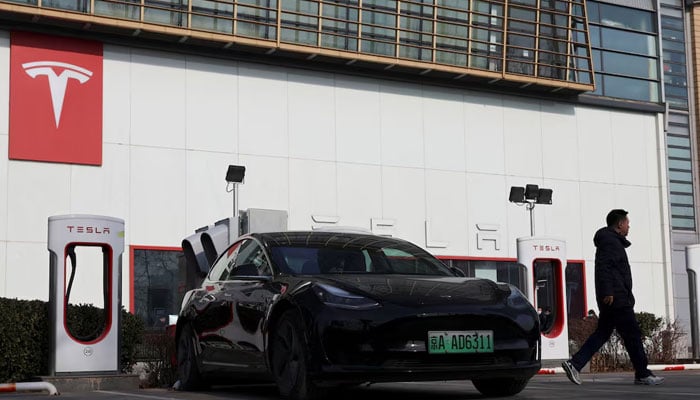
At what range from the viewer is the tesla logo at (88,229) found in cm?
1380

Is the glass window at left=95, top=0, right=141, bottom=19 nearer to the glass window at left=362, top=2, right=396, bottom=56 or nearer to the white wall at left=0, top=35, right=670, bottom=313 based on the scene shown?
the white wall at left=0, top=35, right=670, bottom=313

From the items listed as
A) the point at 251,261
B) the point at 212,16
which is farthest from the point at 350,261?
the point at 212,16

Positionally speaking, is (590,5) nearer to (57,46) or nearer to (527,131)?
(527,131)

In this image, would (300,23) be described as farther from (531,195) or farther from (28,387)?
(28,387)

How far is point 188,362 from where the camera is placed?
1086 cm

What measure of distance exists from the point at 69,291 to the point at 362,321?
266 inches

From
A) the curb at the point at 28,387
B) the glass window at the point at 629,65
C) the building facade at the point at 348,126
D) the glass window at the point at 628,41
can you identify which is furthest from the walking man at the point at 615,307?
the glass window at the point at 628,41

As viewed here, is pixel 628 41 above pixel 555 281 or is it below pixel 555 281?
above

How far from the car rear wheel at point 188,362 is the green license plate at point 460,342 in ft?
10.8

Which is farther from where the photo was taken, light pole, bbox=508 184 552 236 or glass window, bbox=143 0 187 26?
light pole, bbox=508 184 552 236

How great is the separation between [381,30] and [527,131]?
5.52 m

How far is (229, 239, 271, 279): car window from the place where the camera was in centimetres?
946

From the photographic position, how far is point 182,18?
25859mm

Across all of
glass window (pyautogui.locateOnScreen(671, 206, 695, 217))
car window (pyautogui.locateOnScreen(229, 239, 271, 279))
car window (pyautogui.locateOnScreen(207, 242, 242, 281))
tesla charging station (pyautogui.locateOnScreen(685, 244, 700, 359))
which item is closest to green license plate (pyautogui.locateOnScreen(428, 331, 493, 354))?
car window (pyautogui.locateOnScreen(229, 239, 271, 279))
